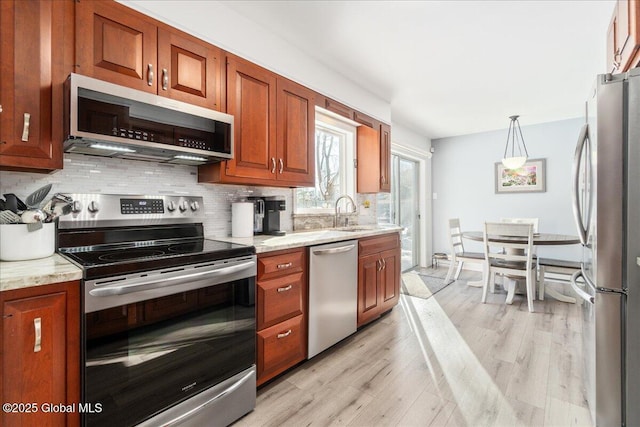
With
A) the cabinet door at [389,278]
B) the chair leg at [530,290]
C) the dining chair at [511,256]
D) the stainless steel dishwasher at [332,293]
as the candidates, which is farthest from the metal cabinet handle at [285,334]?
the chair leg at [530,290]

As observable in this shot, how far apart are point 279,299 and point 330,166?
1.99 m

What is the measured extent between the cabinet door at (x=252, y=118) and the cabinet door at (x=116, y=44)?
497 mm

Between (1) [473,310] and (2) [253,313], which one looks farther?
(1) [473,310]

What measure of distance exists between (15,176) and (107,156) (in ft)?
1.30

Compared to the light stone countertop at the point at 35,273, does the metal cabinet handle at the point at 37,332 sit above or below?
below

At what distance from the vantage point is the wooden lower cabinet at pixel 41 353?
1.03 meters

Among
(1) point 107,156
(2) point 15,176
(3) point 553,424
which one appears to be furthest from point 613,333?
(2) point 15,176

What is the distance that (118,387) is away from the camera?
49.3 inches

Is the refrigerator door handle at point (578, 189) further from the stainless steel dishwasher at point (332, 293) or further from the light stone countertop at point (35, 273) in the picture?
the light stone countertop at point (35, 273)

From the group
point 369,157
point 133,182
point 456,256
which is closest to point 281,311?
point 133,182

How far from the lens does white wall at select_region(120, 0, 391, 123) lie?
181 cm

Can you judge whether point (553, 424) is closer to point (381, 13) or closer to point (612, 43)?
point (612, 43)

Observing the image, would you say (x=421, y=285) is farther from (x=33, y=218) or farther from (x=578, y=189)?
(x=33, y=218)

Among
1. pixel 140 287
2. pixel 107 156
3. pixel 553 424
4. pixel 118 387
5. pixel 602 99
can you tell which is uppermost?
pixel 602 99
